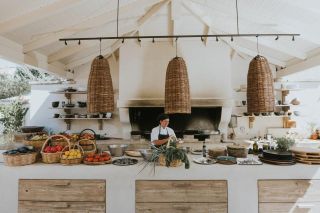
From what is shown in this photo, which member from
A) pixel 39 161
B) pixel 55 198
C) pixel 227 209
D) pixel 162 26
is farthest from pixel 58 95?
pixel 227 209

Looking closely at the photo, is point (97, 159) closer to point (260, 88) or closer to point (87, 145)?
point (87, 145)

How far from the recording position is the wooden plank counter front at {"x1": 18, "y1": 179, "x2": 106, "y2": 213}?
265 centimetres

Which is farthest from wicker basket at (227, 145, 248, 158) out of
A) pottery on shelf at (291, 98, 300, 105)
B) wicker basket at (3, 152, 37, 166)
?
pottery on shelf at (291, 98, 300, 105)

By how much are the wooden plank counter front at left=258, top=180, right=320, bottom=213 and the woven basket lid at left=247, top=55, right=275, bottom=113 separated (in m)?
0.86

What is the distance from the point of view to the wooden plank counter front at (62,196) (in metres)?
2.65

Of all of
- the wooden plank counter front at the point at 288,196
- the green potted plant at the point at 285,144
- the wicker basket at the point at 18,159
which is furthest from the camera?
the green potted plant at the point at 285,144

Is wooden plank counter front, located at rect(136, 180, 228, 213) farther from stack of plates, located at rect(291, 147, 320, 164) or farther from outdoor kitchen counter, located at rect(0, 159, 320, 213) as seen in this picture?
stack of plates, located at rect(291, 147, 320, 164)

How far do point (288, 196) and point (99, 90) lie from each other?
95.3 inches

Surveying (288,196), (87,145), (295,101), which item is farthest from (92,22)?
(295,101)

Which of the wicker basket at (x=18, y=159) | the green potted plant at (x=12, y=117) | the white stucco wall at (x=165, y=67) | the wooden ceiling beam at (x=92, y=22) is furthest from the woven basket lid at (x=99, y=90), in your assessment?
the green potted plant at (x=12, y=117)

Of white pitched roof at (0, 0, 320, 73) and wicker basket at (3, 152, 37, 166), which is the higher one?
white pitched roof at (0, 0, 320, 73)

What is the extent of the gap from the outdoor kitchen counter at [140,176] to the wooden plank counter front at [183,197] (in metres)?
0.06

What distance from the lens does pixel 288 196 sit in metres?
2.62

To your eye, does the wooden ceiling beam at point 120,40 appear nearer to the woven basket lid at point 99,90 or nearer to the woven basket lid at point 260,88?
the woven basket lid at point 99,90
